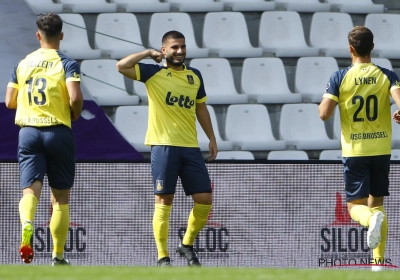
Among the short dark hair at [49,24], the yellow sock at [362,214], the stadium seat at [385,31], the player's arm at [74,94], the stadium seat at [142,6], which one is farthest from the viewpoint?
the stadium seat at [385,31]

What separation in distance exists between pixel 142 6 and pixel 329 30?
7.48ft

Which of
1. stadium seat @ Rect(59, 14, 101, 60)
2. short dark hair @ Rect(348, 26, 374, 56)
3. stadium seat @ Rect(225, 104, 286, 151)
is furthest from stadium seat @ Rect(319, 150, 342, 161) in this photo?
short dark hair @ Rect(348, 26, 374, 56)

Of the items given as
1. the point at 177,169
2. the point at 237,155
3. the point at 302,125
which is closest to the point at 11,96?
the point at 177,169

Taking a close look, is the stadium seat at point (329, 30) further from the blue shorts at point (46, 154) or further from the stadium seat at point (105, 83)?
the blue shorts at point (46, 154)

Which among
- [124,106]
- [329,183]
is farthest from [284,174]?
[124,106]

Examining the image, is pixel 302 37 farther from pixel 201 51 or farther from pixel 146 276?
pixel 146 276

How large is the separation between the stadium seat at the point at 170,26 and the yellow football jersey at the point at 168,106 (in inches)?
149

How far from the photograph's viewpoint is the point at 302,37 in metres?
10.9

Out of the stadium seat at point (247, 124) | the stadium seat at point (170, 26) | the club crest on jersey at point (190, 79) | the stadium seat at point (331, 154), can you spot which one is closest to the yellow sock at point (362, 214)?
the club crest on jersey at point (190, 79)

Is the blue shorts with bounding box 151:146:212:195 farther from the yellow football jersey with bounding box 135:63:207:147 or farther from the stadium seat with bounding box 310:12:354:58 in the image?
the stadium seat with bounding box 310:12:354:58

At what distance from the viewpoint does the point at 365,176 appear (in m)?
6.64

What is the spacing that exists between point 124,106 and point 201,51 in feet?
3.89

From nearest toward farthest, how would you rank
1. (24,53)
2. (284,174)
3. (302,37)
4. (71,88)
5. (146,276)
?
1. (146,276)
2. (71,88)
3. (284,174)
4. (24,53)
5. (302,37)

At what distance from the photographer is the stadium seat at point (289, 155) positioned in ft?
32.5
